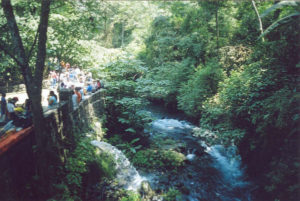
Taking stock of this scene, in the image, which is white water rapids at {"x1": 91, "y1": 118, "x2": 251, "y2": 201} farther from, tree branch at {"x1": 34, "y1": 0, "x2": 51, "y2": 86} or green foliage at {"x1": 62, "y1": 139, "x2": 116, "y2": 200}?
tree branch at {"x1": 34, "y1": 0, "x2": 51, "y2": 86}

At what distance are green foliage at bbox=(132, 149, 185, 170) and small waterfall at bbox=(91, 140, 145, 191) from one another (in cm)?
160

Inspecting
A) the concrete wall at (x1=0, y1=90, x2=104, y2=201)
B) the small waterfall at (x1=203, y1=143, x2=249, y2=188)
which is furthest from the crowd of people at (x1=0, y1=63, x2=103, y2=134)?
the small waterfall at (x1=203, y1=143, x2=249, y2=188)

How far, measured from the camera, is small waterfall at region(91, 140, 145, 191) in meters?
8.07

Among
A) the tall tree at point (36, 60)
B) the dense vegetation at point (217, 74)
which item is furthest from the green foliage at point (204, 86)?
the tall tree at point (36, 60)

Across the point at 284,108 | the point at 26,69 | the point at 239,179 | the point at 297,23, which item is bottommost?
the point at 239,179

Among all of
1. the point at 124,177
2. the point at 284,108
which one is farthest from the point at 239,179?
the point at 124,177

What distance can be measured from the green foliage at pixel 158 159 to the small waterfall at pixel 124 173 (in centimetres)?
160

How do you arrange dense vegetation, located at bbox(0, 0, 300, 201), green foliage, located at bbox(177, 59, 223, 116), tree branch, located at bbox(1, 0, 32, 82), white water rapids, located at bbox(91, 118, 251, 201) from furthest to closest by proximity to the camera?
green foliage, located at bbox(177, 59, 223, 116) < white water rapids, located at bbox(91, 118, 251, 201) < dense vegetation, located at bbox(0, 0, 300, 201) < tree branch, located at bbox(1, 0, 32, 82)

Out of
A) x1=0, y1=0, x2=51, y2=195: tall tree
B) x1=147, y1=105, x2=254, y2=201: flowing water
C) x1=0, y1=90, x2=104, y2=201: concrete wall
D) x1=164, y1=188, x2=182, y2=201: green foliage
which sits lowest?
x1=147, y1=105, x2=254, y2=201: flowing water

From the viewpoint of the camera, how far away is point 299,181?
6328mm

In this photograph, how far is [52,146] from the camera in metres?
7.04

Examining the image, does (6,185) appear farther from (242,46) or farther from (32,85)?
Result: (242,46)

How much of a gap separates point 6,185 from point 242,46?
1365 centimetres

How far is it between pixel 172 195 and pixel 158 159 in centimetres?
285
